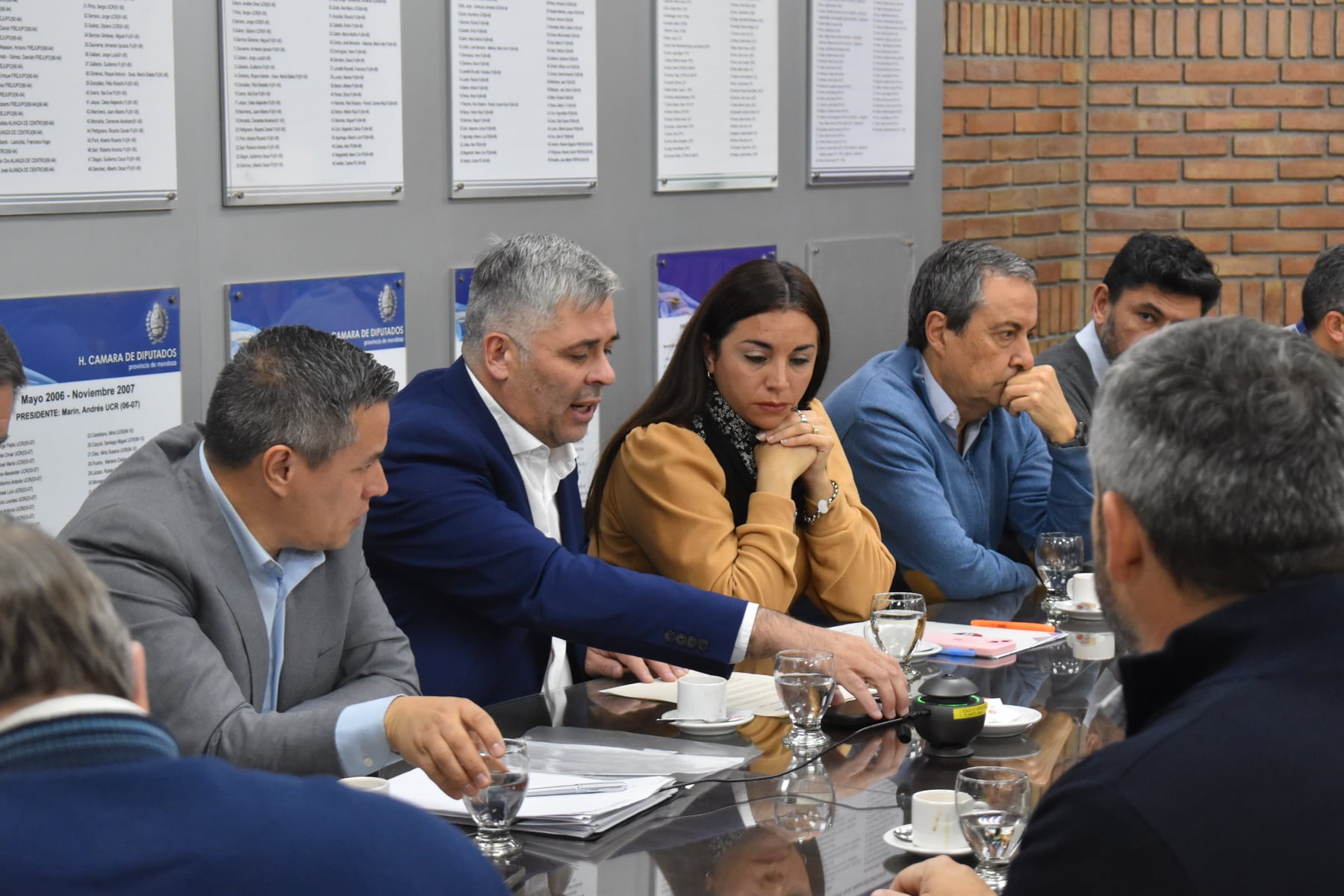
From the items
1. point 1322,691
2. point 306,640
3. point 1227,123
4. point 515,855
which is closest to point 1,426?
point 306,640

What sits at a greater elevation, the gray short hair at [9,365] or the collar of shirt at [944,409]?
the gray short hair at [9,365]

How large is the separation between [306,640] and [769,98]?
2.81 meters

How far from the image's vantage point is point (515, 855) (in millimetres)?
1752

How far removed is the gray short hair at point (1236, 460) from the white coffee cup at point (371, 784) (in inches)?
37.8

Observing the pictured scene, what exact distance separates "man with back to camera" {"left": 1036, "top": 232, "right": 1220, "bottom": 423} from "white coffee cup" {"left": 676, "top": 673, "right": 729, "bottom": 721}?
8.26 ft

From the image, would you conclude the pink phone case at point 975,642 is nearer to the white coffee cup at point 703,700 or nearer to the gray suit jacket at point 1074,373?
the white coffee cup at point 703,700

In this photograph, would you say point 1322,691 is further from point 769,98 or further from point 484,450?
point 769,98

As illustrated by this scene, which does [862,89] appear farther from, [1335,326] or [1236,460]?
[1236,460]

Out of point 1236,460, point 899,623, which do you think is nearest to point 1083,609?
point 899,623

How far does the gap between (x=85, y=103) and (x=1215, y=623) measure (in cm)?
237

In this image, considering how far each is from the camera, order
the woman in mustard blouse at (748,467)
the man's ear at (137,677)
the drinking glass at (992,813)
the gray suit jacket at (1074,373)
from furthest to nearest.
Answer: the gray suit jacket at (1074,373)
the woman in mustard blouse at (748,467)
the drinking glass at (992,813)
the man's ear at (137,677)

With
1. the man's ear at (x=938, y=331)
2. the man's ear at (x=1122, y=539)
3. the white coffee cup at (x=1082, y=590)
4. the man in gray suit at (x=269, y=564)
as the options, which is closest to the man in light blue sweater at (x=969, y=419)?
the man's ear at (x=938, y=331)

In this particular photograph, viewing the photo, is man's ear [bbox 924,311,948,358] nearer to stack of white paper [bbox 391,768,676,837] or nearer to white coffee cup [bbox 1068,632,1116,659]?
white coffee cup [bbox 1068,632,1116,659]

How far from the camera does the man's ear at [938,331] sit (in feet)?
12.9
